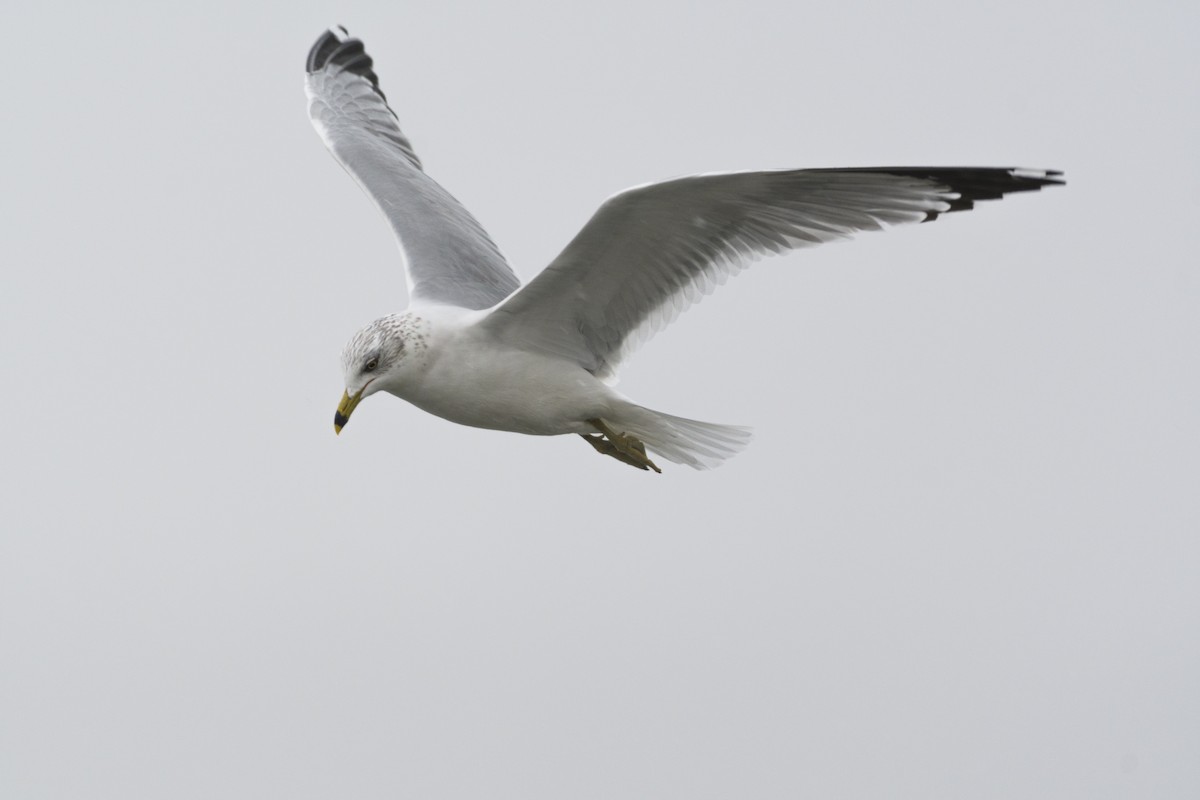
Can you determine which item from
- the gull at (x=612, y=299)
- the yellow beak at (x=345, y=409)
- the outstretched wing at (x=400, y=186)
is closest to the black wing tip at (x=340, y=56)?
the outstretched wing at (x=400, y=186)

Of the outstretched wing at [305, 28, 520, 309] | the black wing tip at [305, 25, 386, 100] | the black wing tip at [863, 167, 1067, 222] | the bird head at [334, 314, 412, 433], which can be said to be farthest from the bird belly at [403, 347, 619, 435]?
the black wing tip at [305, 25, 386, 100]

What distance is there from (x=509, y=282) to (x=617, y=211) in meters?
1.87

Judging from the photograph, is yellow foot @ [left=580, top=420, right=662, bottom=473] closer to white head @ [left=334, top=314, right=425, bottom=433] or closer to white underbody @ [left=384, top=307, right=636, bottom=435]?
white underbody @ [left=384, top=307, right=636, bottom=435]

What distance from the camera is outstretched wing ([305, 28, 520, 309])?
697 centimetres

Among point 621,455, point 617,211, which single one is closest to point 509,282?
point 621,455

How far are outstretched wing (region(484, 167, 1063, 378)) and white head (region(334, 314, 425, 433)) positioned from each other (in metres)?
0.31

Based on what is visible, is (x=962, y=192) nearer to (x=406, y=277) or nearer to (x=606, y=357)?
(x=606, y=357)

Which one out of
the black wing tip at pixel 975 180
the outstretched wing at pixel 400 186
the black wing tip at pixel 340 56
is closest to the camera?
the black wing tip at pixel 975 180

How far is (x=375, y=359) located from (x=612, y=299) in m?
0.92

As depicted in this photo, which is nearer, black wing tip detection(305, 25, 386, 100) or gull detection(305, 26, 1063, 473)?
gull detection(305, 26, 1063, 473)

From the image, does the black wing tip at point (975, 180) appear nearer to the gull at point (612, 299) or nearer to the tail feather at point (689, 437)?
the gull at point (612, 299)

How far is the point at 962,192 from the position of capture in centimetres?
544

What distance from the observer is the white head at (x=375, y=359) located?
5.96m

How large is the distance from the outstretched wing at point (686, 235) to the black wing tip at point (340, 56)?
12.9ft
